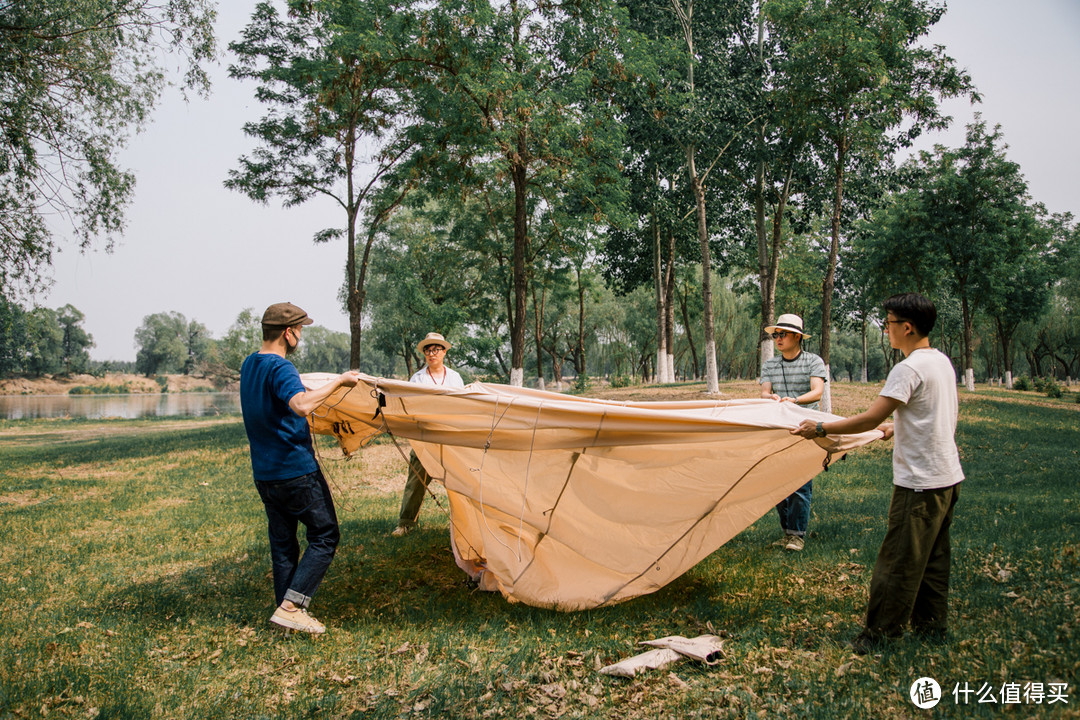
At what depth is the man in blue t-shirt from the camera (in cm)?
447

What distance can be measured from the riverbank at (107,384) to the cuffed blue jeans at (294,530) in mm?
100182

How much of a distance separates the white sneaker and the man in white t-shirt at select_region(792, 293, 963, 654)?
364 cm

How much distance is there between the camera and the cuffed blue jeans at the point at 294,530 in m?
4.55

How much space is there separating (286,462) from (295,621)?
1132 millimetres

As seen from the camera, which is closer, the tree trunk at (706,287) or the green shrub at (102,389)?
the tree trunk at (706,287)

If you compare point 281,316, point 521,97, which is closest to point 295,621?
point 281,316

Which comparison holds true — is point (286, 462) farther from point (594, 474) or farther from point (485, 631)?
point (594, 474)

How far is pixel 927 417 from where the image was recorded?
378 centimetres

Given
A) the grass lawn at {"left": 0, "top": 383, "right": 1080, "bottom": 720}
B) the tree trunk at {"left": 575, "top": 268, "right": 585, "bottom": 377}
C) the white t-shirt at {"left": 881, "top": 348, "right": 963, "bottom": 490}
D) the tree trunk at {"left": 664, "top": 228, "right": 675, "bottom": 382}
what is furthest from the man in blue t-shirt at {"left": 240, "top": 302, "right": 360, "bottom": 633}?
the tree trunk at {"left": 575, "top": 268, "right": 585, "bottom": 377}

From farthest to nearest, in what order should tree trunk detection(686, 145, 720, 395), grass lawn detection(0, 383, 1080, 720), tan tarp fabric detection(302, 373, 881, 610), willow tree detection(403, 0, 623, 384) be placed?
tree trunk detection(686, 145, 720, 395) < willow tree detection(403, 0, 623, 384) < tan tarp fabric detection(302, 373, 881, 610) < grass lawn detection(0, 383, 1080, 720)

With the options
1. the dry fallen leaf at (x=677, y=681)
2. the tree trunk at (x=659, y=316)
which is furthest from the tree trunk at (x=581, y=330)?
the dry fallen leaf at (x=677, y=681)

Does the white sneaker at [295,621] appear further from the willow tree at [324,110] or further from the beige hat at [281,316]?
the willow tree at [324,110]

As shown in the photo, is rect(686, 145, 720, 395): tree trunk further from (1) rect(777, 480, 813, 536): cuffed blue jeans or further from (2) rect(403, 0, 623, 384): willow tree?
(1) rect(777, 480, 813, 536): cuffed blue jeans

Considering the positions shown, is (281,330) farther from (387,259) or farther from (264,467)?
(387,259)
